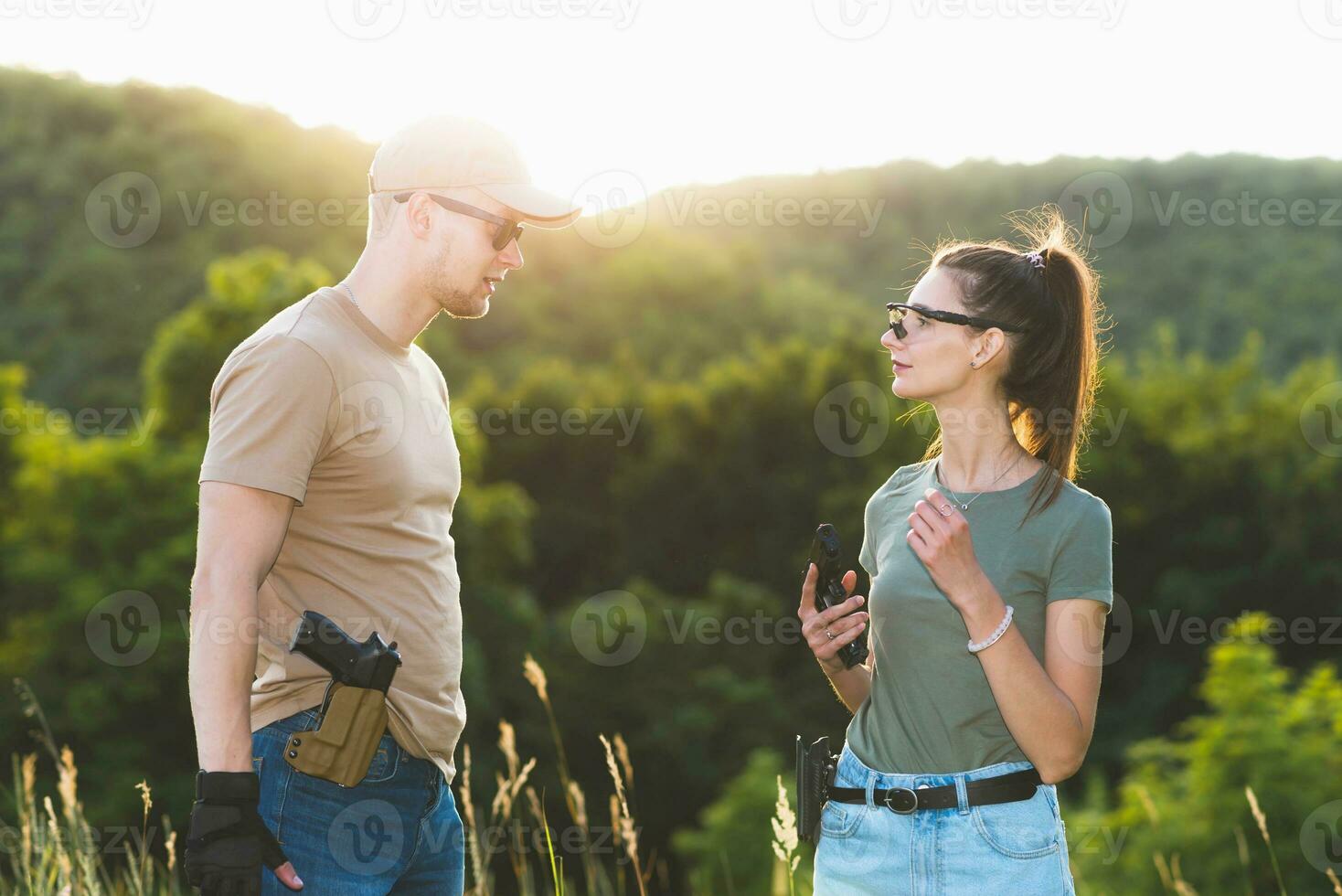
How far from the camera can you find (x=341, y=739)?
6.82ft

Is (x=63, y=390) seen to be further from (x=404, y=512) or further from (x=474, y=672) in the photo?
(x=404, y=512)

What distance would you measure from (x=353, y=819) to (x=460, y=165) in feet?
4.09

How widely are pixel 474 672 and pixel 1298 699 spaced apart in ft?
35.6

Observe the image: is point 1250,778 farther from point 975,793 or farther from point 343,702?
point 343,702

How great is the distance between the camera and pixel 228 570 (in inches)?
78.9

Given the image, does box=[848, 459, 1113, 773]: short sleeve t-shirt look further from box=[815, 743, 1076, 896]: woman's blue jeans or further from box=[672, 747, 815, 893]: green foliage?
box=[672, 747, 815, 893]: green foliage

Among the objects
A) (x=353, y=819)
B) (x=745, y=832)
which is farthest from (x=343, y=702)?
(x=745, y=832)

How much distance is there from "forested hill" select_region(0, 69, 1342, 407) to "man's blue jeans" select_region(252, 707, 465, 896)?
30.1 m

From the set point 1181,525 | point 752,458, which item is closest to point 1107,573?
point 752,458

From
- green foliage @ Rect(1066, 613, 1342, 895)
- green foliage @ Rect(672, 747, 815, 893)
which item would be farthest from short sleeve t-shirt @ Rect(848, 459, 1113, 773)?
green foliage @ Rect(672, 747, 815, 893)

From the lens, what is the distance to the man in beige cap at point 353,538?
1980 mm

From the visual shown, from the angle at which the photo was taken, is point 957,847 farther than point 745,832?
No

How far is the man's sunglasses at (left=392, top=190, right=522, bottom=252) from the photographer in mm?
2408

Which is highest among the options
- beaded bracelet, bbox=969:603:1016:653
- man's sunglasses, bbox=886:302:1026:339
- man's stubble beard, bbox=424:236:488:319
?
man's stubble beard, bbox=424:236:488:319
